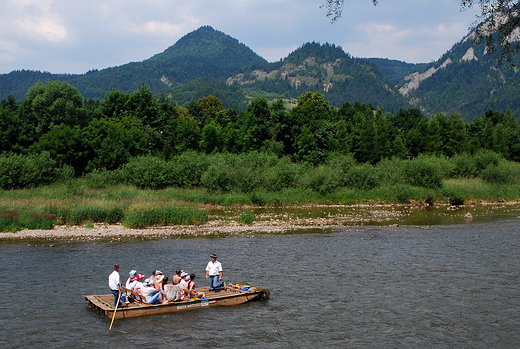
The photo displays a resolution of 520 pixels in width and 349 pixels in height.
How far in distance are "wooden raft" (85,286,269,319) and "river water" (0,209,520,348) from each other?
33 cm

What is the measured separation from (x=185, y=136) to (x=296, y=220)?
5247 centimetres

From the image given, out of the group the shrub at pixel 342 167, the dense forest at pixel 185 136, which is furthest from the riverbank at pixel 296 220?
the dense forest at pixel 185 136

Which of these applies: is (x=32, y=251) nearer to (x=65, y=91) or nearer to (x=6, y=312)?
(x=6, y=312)

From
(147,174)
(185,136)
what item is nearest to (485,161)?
(147,174)

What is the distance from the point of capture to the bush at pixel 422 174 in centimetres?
6228

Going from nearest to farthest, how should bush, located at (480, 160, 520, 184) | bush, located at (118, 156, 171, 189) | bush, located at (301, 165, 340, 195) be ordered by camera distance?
bush, located at (301, 165, 340, 195) → bush, located at (118, 156, 171, 189) → bush, located at (480, 160, 520, 184)

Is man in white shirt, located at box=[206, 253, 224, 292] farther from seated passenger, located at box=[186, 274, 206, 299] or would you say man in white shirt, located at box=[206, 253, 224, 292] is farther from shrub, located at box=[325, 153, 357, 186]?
shrub, located at box=[325, 153, 357, 186]

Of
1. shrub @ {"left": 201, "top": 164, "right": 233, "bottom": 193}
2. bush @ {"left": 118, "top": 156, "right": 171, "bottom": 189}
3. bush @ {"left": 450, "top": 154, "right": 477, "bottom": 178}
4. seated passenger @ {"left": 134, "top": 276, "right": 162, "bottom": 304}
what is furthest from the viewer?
bush @ {"left": 450, "top": 154, "right": 477, "bottom": 178}

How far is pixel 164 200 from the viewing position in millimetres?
50656

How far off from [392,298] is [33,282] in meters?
19.2

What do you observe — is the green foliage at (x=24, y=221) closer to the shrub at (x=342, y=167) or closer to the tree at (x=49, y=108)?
the shrub at (x=342, y=167)

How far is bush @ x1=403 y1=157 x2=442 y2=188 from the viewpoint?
2452 inches

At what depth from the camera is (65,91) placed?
8175 centimetres

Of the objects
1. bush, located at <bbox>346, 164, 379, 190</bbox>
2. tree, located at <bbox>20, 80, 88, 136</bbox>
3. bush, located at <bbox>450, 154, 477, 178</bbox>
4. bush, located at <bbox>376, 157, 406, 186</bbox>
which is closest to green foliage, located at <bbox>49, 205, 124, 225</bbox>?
bush, located at <bbox>346, 164, 379, 190</bbox>
